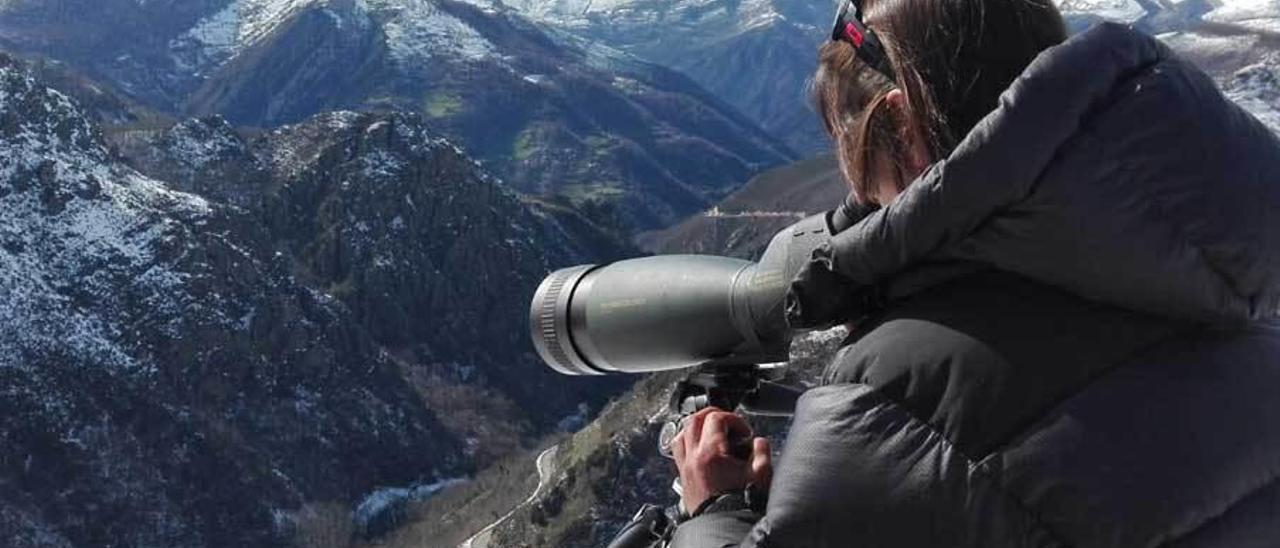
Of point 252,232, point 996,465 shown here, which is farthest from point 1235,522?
point 252,232

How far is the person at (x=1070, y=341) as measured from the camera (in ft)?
6.54

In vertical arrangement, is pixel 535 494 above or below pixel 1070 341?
below

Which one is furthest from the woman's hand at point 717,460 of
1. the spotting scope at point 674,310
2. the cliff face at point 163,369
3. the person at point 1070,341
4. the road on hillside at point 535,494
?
the cliff face at point 163,369

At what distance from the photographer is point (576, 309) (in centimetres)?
376

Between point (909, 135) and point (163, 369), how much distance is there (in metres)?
153

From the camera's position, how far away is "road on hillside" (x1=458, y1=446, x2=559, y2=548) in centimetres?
10312

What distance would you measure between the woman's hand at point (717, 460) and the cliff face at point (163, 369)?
135613 millimetres

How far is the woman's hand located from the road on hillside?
100309mm

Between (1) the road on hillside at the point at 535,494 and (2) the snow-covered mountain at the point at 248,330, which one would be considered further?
(2) the snow-covered mountain at the point at 248,330

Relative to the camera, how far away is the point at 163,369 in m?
145

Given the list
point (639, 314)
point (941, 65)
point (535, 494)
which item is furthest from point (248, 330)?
point (941, 65)

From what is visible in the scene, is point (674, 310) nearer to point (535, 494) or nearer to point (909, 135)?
point (909, 135)

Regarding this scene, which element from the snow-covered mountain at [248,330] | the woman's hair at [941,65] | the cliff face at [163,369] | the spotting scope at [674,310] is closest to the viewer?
the woman's hair at [941,65]

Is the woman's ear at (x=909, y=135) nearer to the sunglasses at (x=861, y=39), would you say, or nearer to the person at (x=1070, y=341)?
the sunglasses at (x=861, y=39)
